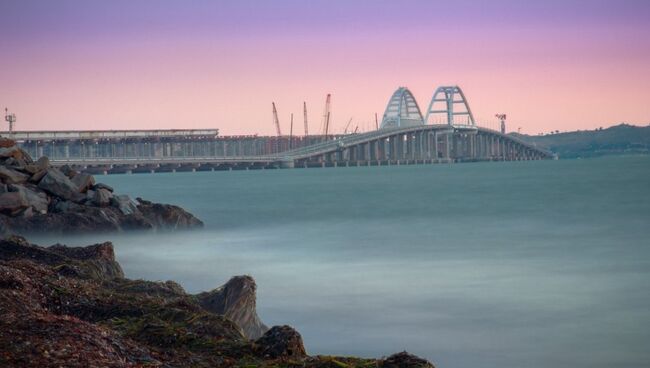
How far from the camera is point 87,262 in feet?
33.3

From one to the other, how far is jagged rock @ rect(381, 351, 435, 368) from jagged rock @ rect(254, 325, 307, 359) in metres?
0.54

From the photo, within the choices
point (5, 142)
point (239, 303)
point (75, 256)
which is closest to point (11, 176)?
point (5, 142)

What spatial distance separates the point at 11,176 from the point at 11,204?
120 cm

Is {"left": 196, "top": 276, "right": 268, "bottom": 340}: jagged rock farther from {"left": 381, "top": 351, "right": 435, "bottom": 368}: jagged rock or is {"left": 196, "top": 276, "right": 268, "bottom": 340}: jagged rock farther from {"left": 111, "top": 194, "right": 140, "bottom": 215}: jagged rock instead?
{"left": 111, "top": 194, "right": 140, "bottom": 215}: jagged rock

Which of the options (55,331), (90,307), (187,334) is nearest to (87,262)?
(90,307)

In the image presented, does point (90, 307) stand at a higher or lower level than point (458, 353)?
higher

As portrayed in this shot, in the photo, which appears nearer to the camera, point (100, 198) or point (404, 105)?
point (100, 198)

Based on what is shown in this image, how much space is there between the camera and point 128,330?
6375 mm

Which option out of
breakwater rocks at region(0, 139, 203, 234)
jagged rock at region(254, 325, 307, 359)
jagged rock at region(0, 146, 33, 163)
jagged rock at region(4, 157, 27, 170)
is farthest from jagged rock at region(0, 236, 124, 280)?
jagged rock at region(0, 146, 33, 163)

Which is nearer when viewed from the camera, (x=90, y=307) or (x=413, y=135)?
(x=90, y=307)

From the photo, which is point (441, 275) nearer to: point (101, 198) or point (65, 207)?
point (65, 207)

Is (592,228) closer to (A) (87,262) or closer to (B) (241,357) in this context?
(A) (87,262)

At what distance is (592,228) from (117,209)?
537 inches

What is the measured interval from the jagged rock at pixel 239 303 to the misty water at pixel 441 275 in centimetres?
160
